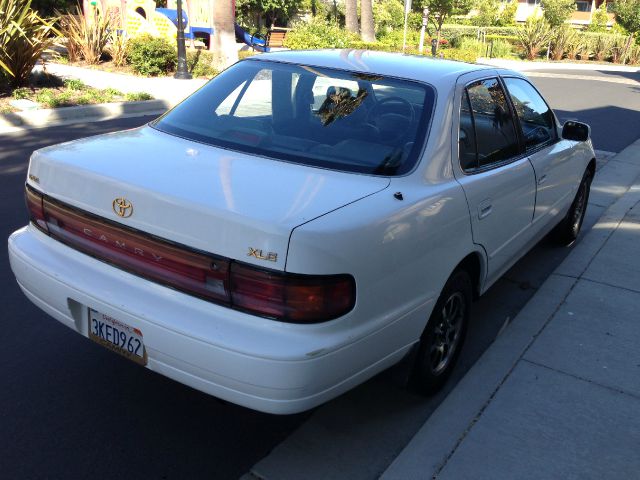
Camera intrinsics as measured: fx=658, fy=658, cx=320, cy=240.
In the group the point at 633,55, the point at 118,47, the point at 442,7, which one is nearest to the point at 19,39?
the point at 118,47

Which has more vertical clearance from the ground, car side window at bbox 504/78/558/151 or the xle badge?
car side window at bbox 504/78/558/151

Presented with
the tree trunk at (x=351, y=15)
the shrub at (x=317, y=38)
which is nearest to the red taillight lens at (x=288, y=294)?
the shrub at (x=317, y=38)

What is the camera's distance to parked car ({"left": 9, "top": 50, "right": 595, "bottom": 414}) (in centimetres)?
256

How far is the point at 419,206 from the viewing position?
3.04 m

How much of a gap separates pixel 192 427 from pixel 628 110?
54.2ft

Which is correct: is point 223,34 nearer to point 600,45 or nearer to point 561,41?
point 561,41

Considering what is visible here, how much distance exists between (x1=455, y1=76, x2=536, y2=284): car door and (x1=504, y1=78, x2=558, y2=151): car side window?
227 millimetres

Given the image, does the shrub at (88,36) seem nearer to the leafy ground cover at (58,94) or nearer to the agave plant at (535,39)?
the leafy ground cover at (58,94)

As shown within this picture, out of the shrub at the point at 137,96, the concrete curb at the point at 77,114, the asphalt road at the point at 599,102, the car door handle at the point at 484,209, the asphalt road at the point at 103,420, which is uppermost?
the car door handle at the point at 484,209

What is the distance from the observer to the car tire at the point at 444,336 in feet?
11.0

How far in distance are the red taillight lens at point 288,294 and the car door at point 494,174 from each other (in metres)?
1.20

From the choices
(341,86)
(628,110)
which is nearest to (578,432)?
(341,86)

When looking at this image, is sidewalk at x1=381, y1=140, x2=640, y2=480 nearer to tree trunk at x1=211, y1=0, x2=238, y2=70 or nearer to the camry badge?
the camry badge

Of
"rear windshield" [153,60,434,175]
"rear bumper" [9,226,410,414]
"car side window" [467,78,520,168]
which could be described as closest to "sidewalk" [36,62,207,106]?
"rear windshield" [153,60,434,175]
